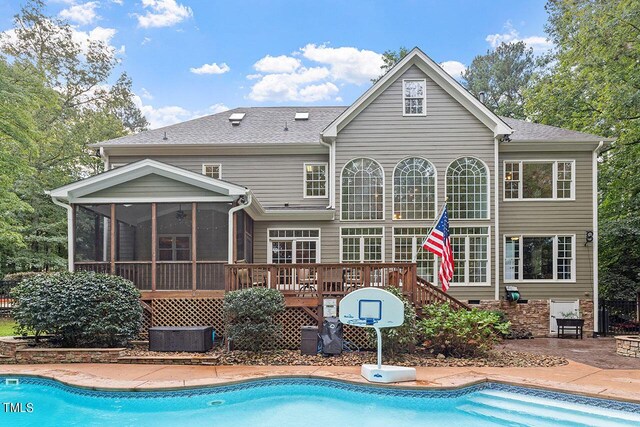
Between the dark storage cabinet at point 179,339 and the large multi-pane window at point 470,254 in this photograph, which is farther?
the large multi-pane window at point 470,254

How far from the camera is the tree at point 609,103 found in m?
14.4

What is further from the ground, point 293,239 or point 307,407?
point 293,239

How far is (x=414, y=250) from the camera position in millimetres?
13047

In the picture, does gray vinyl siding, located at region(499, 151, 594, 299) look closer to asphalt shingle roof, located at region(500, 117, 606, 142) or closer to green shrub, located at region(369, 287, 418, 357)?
asphalt shingle roof, located at region(500, 117, 606, 142)

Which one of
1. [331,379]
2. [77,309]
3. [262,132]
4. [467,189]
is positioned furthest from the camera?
[262,132]

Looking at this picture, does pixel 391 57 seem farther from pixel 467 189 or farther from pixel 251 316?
pixel 251 316

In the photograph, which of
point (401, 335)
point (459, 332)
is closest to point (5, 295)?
point (401, 335)

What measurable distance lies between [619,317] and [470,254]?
6.16 m

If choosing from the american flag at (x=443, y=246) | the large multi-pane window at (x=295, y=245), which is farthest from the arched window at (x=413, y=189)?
the american flag at (x=443, y=246)

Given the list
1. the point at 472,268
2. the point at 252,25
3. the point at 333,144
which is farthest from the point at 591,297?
the point at 252,25

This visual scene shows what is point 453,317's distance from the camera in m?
8.47

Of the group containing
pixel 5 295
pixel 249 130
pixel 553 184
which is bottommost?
pixel 5 295

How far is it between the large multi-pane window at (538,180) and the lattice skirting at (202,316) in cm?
830

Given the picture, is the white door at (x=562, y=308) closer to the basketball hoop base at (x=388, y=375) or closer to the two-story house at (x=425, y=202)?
the two-story house at (x=425, y=202)
